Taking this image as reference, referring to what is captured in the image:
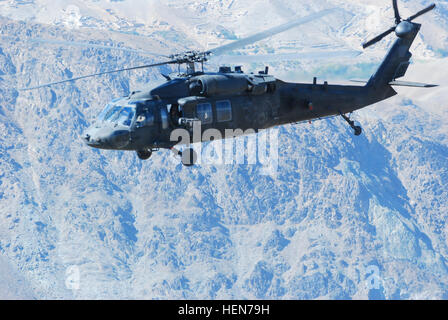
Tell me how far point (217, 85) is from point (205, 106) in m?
2.05

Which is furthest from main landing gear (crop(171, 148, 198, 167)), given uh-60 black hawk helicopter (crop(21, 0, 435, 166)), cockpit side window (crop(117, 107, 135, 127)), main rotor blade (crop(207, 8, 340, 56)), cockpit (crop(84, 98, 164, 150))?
main rotor blade (crop(207, 8, 340, 56))

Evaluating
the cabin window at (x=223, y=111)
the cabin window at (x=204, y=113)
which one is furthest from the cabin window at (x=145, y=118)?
the cabin window at (x=223, y=111)

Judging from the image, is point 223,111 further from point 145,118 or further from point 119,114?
point 119,114

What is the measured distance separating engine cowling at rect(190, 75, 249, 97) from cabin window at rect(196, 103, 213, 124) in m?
0.96

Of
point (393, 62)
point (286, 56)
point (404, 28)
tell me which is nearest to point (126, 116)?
point (286, 56)

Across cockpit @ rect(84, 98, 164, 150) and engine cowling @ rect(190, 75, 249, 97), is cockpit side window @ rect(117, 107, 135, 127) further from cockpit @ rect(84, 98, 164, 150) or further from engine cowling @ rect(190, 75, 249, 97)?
engine cowling @ rect(190, 75, 249, 97)

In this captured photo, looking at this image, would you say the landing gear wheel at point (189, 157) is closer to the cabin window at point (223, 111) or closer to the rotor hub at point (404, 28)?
the cabin window at point (223, 111)

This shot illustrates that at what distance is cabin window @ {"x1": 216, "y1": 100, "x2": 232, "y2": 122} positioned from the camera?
201ft

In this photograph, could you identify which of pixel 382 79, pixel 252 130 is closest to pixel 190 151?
pixel 252 130

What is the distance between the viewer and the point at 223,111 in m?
61.5

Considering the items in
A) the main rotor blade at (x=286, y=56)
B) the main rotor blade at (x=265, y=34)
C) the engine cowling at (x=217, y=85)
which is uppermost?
the main rotor blade at (x=265, y=34)

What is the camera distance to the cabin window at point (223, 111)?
2406 inches
